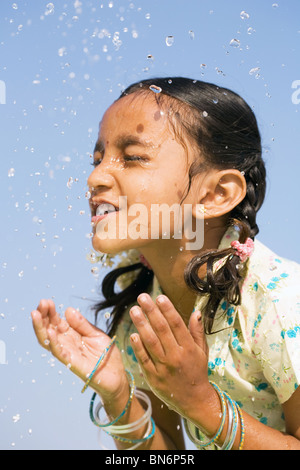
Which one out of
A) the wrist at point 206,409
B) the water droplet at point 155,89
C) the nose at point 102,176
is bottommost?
the wrist at point 206,409

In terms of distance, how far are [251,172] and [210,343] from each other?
1.03 metres

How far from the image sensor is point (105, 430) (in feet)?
12.6

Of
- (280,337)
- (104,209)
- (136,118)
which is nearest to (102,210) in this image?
(104,209)

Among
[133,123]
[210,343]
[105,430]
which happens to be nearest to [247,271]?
[210,343]

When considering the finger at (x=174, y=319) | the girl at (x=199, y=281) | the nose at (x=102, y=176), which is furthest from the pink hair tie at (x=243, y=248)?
the nose at (x=102, y=176)

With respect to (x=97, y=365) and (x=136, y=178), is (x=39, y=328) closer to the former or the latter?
(x=97, y=365)

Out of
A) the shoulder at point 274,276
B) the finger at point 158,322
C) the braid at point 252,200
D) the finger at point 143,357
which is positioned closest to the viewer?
the finger at point 158,322

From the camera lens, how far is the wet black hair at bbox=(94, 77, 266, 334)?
3.42 meters

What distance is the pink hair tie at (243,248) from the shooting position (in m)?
3.42

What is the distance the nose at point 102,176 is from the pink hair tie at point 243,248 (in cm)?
77

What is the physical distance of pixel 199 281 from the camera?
11.3ft

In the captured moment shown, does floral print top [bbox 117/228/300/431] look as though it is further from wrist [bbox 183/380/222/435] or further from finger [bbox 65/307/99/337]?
finger [bbox 65/307/99/337]

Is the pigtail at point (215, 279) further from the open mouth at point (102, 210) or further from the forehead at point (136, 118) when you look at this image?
the forehead at point (136, 118)

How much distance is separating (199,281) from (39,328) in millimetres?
899
